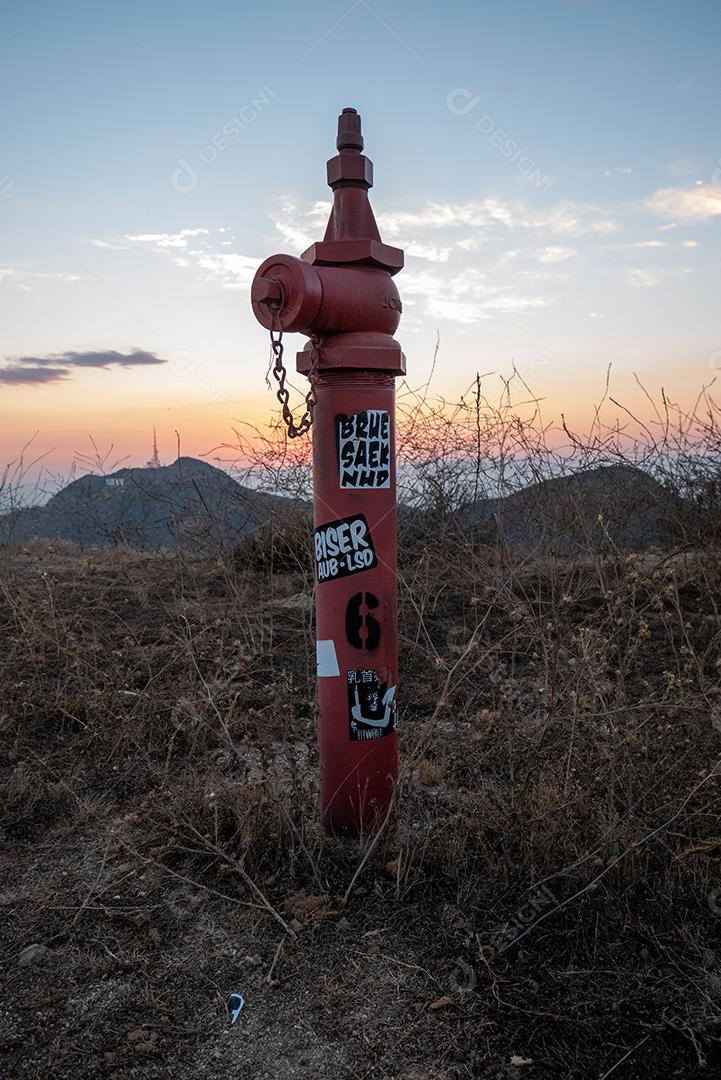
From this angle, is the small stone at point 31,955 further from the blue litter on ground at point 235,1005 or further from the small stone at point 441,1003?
the small stone at point 441,1003

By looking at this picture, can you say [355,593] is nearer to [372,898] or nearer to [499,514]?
[372,898]

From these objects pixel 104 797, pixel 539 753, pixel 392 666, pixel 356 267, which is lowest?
pixel 104 797

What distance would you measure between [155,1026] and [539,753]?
1449mm

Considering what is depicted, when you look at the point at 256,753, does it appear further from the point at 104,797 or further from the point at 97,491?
the point at 97,491

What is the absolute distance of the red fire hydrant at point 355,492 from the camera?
2713mm

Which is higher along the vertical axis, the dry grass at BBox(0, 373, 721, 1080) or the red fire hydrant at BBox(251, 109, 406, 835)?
the red fire hydrant at BBox(251, 109, 406, 835)

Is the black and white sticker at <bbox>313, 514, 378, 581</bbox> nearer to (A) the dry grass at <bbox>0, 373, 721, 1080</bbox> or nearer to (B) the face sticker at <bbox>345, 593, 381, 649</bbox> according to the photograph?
(B) the face sticker at <bbox>345, 593, 381, 649</bbox>

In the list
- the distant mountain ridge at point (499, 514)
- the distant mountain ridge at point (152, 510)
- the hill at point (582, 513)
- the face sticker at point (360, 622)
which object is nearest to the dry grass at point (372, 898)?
the face sticker at point (360, 622)

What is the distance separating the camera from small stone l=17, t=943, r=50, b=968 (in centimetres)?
235

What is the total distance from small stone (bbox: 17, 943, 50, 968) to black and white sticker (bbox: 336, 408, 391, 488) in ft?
5.50

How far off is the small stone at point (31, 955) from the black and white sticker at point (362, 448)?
1.68 m

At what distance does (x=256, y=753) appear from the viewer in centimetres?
385

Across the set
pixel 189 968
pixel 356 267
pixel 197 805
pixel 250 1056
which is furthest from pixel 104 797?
pixel 356 267

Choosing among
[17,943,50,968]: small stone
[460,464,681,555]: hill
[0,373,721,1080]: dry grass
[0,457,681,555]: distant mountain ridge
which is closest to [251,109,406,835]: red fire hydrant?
[0,373,721,1080]: dry grass
